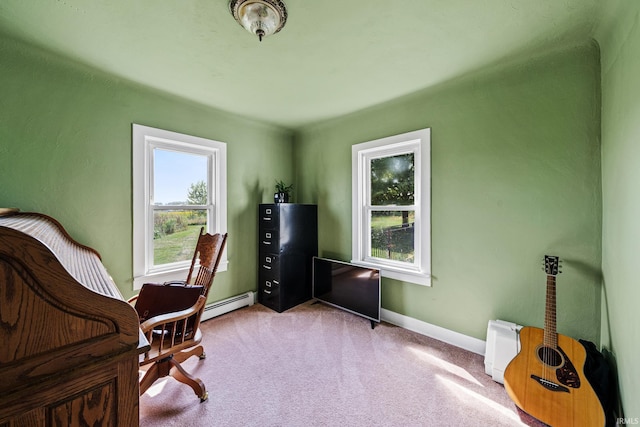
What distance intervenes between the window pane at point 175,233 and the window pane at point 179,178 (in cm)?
13

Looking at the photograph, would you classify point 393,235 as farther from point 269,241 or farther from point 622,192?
point 622,192

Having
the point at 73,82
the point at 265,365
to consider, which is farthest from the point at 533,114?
the point at 73,82

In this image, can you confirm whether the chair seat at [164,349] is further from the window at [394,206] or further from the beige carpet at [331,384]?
the window at [394,206]

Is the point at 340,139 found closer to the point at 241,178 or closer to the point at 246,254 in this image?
the point at 241,178

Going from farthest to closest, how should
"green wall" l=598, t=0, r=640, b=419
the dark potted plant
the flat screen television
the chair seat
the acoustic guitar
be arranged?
the dark potted plant → the flat screen television → the chair seat → the acoustic guitar → "green wall" l=598, t=0, r=640, b=419

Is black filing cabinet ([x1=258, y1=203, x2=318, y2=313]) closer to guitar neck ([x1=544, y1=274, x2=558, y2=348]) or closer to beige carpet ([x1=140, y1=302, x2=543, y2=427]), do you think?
beige carpet ([x1=140, y1=302, x2=543, y2=427])

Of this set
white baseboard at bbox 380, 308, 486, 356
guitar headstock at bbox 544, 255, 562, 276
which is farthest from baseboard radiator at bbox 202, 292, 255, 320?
guitar headstock at bbox 544, 255, 562, 276

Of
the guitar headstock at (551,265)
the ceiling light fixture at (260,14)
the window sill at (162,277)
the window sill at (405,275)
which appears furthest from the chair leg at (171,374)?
the guitar headstock at (551,265)

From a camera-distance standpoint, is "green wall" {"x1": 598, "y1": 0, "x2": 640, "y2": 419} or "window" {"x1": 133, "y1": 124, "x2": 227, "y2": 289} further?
"window" {"x1": 133, "y1": 124, "x2": 227, "y2": 289}

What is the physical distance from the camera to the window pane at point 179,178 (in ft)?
8.33

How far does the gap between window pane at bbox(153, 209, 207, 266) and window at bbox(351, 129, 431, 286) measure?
1.84m

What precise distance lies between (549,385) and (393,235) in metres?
→ 1.65

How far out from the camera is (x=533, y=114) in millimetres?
1896

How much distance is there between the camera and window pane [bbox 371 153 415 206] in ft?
8.81
